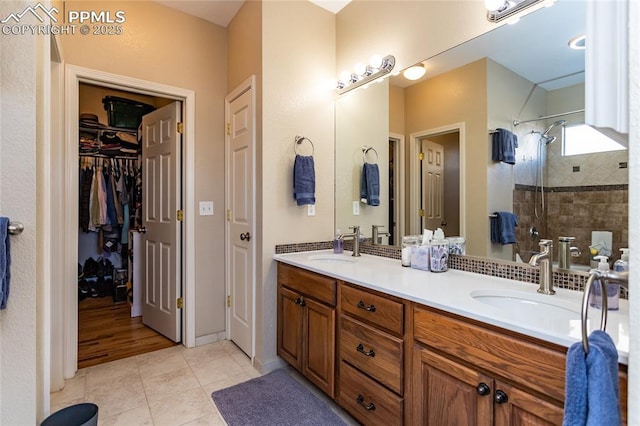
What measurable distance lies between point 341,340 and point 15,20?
76.9 inches

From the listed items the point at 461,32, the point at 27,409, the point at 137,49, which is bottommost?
the point at 27,409

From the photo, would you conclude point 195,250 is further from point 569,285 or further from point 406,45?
point 569,285

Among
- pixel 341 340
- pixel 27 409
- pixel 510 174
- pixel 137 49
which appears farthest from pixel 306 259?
pixel 137 49

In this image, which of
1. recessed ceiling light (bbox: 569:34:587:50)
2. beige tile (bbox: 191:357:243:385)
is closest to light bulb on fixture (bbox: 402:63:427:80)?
recessed ceiling light (bbox: 569:34:587:50)

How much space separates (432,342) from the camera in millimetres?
1234

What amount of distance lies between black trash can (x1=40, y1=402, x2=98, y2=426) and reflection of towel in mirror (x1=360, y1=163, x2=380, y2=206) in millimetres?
2014

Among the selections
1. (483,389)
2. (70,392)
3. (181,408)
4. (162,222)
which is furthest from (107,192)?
(483,389)

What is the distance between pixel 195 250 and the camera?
8.80 ft

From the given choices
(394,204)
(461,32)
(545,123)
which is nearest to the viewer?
(545,123)

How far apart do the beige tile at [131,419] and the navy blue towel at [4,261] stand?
104 cm

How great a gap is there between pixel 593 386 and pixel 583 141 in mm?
1122

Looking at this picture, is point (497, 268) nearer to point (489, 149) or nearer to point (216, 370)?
point (489, 149)

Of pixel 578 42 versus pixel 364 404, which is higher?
pixel 578 42

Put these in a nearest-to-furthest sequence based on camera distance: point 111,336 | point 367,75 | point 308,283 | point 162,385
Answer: point 308,283, point 162,385, point 367,75, point 111,336
